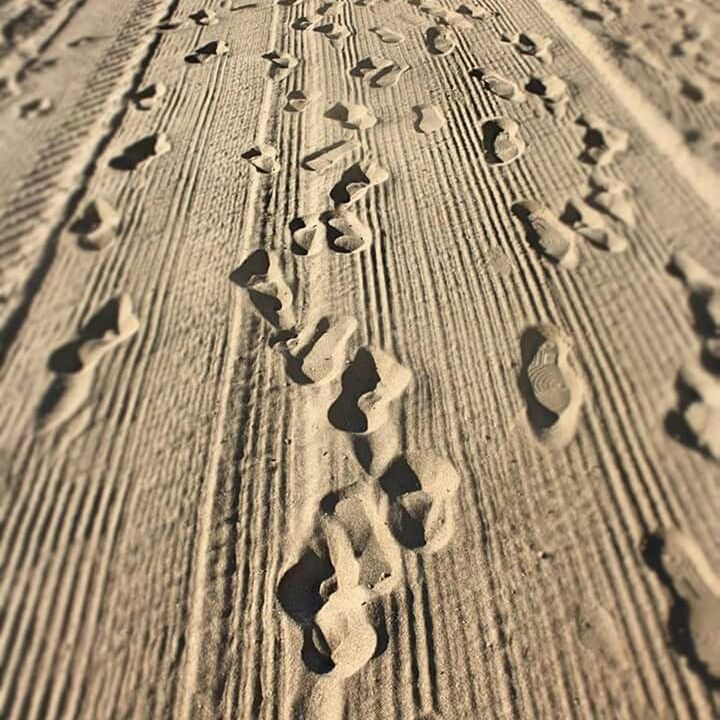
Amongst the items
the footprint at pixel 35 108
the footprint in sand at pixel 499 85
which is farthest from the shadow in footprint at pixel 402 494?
the footprint at pixel 35 108

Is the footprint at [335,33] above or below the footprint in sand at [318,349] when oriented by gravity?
above

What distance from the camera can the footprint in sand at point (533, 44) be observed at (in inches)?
141

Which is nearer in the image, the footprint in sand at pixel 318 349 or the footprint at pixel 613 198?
the footprint in sand at pixel 318 349

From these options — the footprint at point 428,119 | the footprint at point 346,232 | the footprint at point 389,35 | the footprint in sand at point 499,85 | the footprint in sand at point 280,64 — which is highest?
the footprint in sand at point 499,85

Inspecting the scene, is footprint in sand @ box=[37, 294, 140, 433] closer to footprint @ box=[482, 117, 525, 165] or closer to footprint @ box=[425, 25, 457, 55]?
footprint @ box=[482, 117, 525, 165]

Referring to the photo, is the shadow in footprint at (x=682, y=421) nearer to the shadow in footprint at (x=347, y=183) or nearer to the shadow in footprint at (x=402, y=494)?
the shadow in footprint at (x=402, y=494)

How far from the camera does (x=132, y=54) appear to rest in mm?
4074

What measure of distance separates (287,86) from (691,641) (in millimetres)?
3576

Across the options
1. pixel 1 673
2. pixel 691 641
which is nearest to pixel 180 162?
pixel 1 673

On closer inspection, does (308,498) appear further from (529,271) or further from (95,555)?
(529,271)

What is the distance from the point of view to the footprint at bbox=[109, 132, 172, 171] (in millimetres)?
3248

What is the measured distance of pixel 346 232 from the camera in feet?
9.10

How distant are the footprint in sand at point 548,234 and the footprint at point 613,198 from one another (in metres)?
0.22

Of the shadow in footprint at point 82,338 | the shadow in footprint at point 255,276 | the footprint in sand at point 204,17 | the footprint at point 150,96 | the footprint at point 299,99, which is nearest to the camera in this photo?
the shadow in footprint at point 82,338
